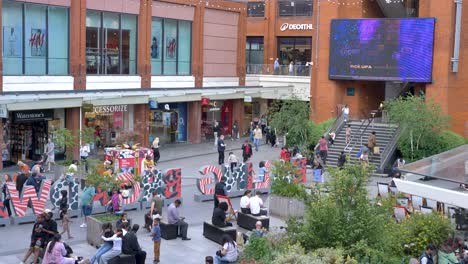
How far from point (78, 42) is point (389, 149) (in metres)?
16.7

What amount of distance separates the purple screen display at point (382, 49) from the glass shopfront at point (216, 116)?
10117 mm

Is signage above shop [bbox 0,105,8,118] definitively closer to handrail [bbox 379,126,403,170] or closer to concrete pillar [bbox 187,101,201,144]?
concrete pillar [bbox 187,101,201,144]

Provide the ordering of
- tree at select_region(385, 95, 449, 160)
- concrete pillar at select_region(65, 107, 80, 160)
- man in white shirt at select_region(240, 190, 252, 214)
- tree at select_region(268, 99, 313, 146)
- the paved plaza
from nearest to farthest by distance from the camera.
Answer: the paved plaza < man in white shirt at select_region(240, 190, 252, 214) < tree at select_region(385, 95, 449, 160) < concrete pillar at select_region(65, 107, 80, 160) < tree at select_region(268, 99, 313, 146)

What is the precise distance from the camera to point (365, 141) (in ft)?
127

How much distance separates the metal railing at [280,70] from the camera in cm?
5047

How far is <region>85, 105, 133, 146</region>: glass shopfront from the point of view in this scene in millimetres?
38969

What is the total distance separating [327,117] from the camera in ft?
140

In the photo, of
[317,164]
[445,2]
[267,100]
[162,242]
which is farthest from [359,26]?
[162,242]

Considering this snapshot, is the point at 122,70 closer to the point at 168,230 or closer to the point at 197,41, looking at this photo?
the point at 197,41

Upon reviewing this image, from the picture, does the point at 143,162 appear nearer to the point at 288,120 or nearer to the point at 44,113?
the point at 44,113

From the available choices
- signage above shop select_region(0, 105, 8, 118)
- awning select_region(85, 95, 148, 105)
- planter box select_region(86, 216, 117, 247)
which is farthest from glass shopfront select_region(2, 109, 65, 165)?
planter box select_region(86, 216, 117, 247)

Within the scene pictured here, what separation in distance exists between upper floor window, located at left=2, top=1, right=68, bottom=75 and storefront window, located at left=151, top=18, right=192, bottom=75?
7398mm

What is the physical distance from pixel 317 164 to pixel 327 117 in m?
10.7

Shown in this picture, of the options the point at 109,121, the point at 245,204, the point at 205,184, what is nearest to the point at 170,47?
the point at 109,121
